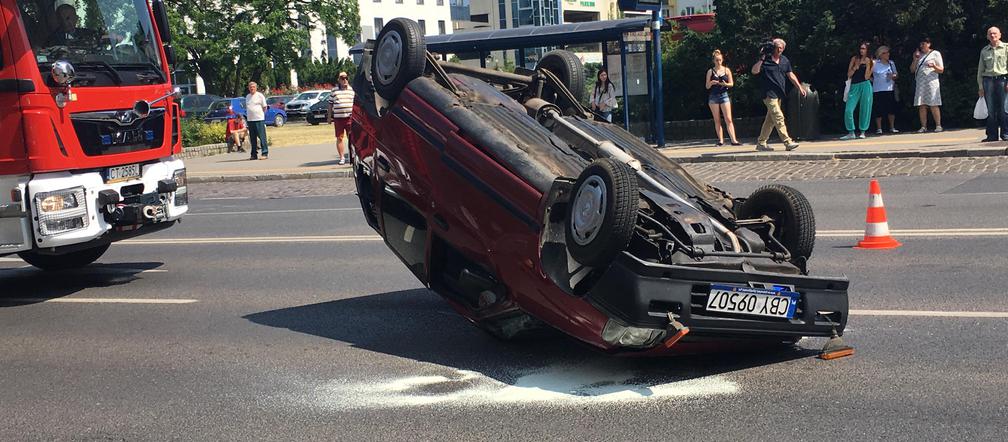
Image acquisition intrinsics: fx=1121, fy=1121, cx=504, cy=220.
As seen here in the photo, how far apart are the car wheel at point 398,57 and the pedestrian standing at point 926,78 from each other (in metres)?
14.1

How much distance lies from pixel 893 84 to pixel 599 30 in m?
5.40

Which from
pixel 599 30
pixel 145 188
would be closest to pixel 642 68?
pixel 599 30

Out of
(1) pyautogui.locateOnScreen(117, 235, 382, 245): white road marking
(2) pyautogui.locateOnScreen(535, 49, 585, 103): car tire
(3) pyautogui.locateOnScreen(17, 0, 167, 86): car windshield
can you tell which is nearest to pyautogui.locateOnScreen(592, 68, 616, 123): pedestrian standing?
(1) pyautogui.locateOnScreen(117, 235, 382, 245): white road marking

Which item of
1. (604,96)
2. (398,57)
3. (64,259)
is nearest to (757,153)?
(604,96)

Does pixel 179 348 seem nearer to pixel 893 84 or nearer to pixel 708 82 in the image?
pixel 708 82

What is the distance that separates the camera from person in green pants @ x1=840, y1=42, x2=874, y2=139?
19.4 m

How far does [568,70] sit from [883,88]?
45.1 feet

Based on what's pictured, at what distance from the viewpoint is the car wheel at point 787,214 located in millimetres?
6035

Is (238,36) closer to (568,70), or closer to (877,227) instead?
(877,227)

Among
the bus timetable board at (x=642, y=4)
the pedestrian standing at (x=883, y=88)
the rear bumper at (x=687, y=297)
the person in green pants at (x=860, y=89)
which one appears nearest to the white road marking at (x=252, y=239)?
the rear bumper at (x=687, y=297)

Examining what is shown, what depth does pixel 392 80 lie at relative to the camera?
7.09m

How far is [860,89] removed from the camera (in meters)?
19.6

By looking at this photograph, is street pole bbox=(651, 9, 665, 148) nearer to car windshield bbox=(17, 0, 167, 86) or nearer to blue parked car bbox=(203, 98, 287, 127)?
car windshield bbox=(17, 0, 167, 86)

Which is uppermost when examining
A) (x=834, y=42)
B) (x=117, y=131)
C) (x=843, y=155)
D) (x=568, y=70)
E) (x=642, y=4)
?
(x=642, y=4)
